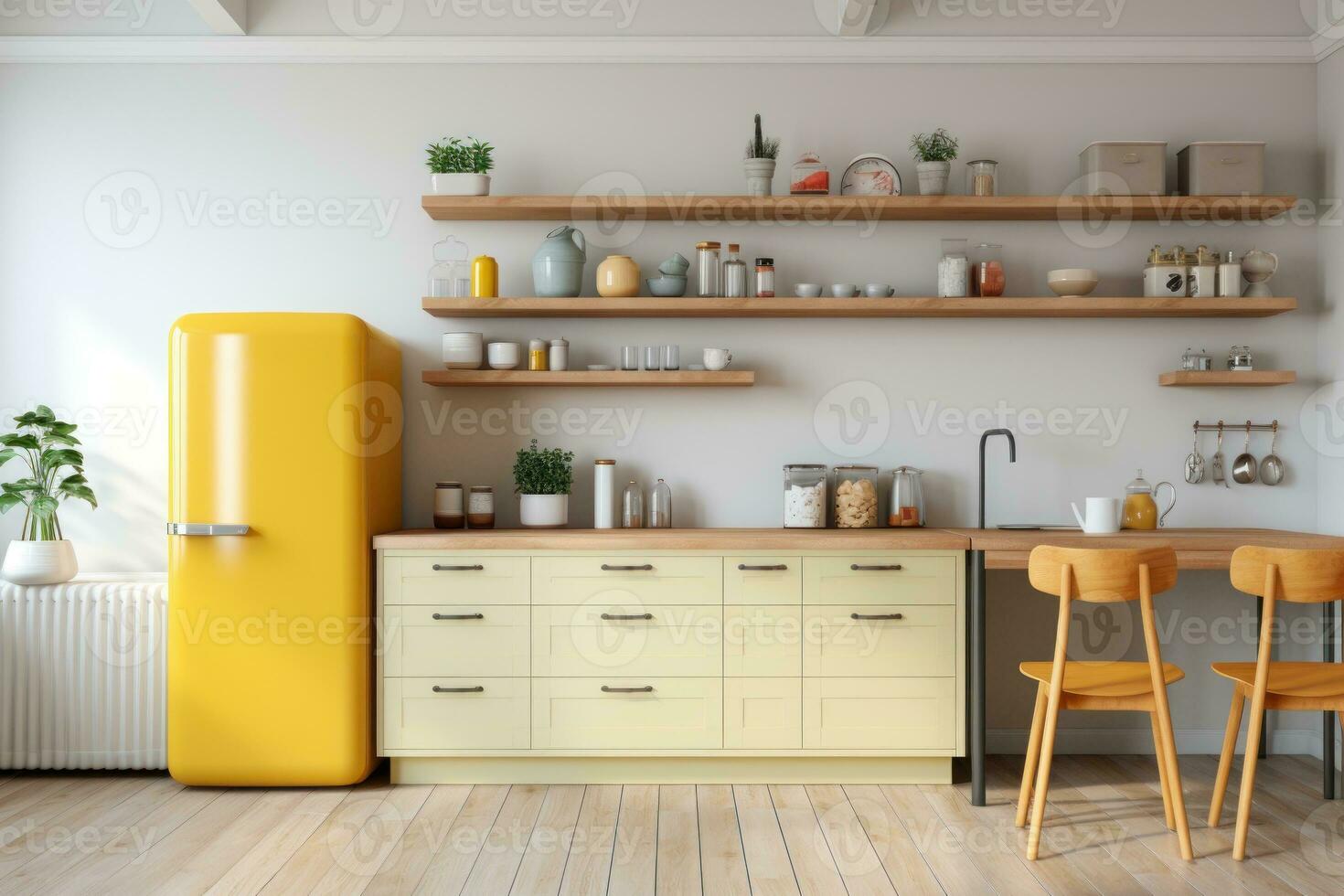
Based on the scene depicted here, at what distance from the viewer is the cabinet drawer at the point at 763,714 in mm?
3307

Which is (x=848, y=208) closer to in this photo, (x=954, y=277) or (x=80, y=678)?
(x=954, y=277)


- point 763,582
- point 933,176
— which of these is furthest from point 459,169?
point 763,582

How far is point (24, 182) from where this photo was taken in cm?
386

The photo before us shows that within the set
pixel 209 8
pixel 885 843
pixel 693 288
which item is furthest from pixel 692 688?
pixel 209 8

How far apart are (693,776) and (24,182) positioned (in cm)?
343

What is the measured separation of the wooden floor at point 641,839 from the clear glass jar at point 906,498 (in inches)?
37.4

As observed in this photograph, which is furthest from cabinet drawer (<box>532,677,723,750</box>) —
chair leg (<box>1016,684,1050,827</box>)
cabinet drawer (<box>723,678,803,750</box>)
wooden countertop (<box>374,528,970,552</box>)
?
chair leg (<box>1016,684,1050,827</box>)

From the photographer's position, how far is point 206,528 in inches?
126

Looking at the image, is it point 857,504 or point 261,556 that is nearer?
point 261,556

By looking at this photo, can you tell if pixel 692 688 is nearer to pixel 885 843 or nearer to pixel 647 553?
pixel 647 553

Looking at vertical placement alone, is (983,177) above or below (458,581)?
above

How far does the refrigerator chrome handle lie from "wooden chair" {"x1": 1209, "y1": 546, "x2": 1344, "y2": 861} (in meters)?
3.04

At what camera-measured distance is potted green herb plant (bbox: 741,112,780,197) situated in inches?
145

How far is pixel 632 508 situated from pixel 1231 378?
231 cm
